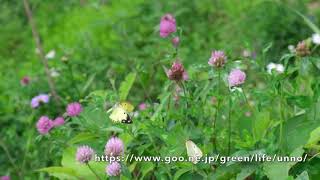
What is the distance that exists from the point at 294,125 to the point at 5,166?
1603 millimetres

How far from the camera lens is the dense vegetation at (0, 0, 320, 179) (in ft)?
6.52

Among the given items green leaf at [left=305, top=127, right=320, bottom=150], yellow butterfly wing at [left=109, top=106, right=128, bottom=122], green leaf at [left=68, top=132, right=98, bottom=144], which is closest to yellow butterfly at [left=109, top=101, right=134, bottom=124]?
yellow butterfly wing at [left=109, top=106, right=128, bottom=122]

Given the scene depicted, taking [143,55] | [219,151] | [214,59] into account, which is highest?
[143,55]

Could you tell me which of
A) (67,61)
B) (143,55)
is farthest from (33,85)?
(143,55)

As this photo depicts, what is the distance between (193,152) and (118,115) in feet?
0.82

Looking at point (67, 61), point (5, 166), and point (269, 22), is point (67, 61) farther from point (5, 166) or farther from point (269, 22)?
point (269, 22)

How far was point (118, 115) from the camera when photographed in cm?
195

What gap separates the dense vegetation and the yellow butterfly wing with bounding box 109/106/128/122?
1.0 inches

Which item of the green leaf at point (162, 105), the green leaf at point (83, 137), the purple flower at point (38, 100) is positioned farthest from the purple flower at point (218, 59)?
the purple flower at point (38, 100)

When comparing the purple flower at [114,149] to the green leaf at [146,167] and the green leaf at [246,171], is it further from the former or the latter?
the green leaf at [246,171]

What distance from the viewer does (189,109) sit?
206 centimetres

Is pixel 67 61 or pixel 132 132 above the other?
pixel 67 61

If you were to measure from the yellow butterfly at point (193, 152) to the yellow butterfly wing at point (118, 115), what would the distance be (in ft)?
0.67

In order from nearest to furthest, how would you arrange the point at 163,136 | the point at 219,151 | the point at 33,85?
1. the point at 163,136
2. the point at 219,151
3. the point at 33,85
